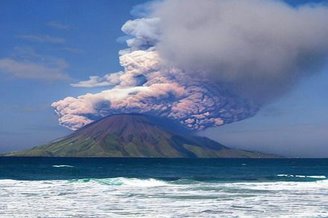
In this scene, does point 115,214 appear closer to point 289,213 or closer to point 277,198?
point 289,213

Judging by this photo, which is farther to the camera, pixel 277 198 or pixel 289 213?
pixel 277 198

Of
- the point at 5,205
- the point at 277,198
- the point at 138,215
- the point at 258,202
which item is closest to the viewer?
the point at 138,215

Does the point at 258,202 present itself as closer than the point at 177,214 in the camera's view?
No

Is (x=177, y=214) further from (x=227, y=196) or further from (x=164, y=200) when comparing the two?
(x=227, y=196)

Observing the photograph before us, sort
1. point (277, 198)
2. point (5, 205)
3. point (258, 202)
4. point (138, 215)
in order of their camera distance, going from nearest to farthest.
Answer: point (138, 215), point (5, 205), point (258, 202), point (277, 198)

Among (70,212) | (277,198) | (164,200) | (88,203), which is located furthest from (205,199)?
(70,212)

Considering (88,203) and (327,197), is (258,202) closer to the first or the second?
(327,197)

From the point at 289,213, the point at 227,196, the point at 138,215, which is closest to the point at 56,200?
the point at 138,215

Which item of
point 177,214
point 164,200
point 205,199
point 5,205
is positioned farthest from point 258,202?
point 5,205
